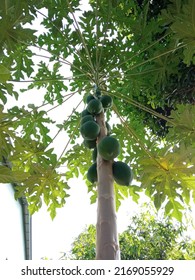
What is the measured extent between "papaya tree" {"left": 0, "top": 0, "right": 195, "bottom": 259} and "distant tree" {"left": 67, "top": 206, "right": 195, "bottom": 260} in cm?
363

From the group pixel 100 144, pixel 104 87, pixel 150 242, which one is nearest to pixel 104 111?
pixel 104 87

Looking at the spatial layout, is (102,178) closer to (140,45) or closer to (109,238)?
(109,238)

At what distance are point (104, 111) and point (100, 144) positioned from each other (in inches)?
32.7

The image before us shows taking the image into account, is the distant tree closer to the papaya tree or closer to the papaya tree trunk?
the papaya tree

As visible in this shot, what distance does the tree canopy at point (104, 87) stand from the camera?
193cm

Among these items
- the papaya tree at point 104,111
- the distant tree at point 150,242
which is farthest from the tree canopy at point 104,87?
the distant tree at point 150,242

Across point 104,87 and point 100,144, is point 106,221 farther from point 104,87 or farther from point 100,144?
point 104,87

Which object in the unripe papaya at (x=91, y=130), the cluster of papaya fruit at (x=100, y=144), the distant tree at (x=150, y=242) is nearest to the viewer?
the cluster of papaya fruit at (x=100, y=144)

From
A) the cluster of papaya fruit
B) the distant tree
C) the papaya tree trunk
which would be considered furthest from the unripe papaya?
the distant tree

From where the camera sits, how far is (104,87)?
260 cm

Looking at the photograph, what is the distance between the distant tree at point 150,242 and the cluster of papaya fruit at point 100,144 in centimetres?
451

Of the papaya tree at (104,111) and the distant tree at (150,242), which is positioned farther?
the distant tree at (150,242)

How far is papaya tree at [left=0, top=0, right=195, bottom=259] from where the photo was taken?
183 cm

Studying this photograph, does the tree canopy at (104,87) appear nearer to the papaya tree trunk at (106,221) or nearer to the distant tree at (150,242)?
the papaya tree trunk at (106,221)
